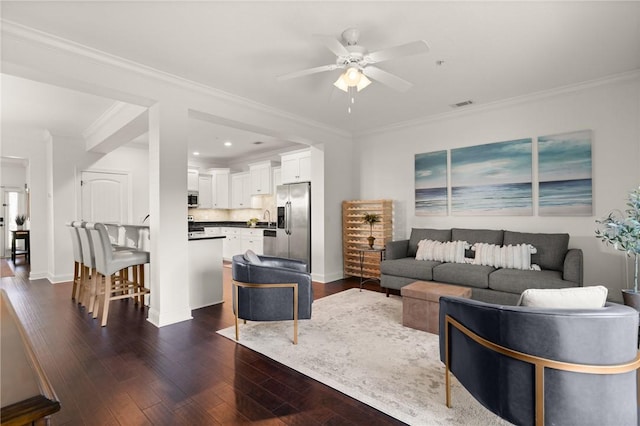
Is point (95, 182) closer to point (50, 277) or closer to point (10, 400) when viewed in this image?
point (50, 277)

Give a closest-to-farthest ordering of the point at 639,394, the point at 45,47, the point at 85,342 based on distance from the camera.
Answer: the point at 639,394 < the point at 45,47 < the point at 85,342

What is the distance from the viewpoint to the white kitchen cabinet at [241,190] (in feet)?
27.7

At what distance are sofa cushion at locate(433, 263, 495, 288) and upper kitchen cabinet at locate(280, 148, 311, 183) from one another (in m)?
3.00

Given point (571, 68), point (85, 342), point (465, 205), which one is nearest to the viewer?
point (85, 342)

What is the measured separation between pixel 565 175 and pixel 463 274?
6.11 ft

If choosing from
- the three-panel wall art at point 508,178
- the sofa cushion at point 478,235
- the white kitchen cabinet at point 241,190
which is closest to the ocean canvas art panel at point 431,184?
the three-panel wall art at point 508,178

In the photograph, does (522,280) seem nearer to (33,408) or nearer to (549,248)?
(549,248)

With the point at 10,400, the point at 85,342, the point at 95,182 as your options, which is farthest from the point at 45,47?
the point at 95,182

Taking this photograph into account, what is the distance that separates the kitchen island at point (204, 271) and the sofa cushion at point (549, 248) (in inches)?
160

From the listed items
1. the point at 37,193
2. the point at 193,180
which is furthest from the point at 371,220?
the point at 37,193

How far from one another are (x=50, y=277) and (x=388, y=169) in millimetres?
6604

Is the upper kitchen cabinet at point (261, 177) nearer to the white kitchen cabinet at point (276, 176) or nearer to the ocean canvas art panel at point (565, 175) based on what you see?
the white kitchen cabinet at point (276, 176)

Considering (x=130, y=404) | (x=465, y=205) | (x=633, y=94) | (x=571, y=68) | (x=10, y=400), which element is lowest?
(x=130, y=404)

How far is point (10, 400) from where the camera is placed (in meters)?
0.57
